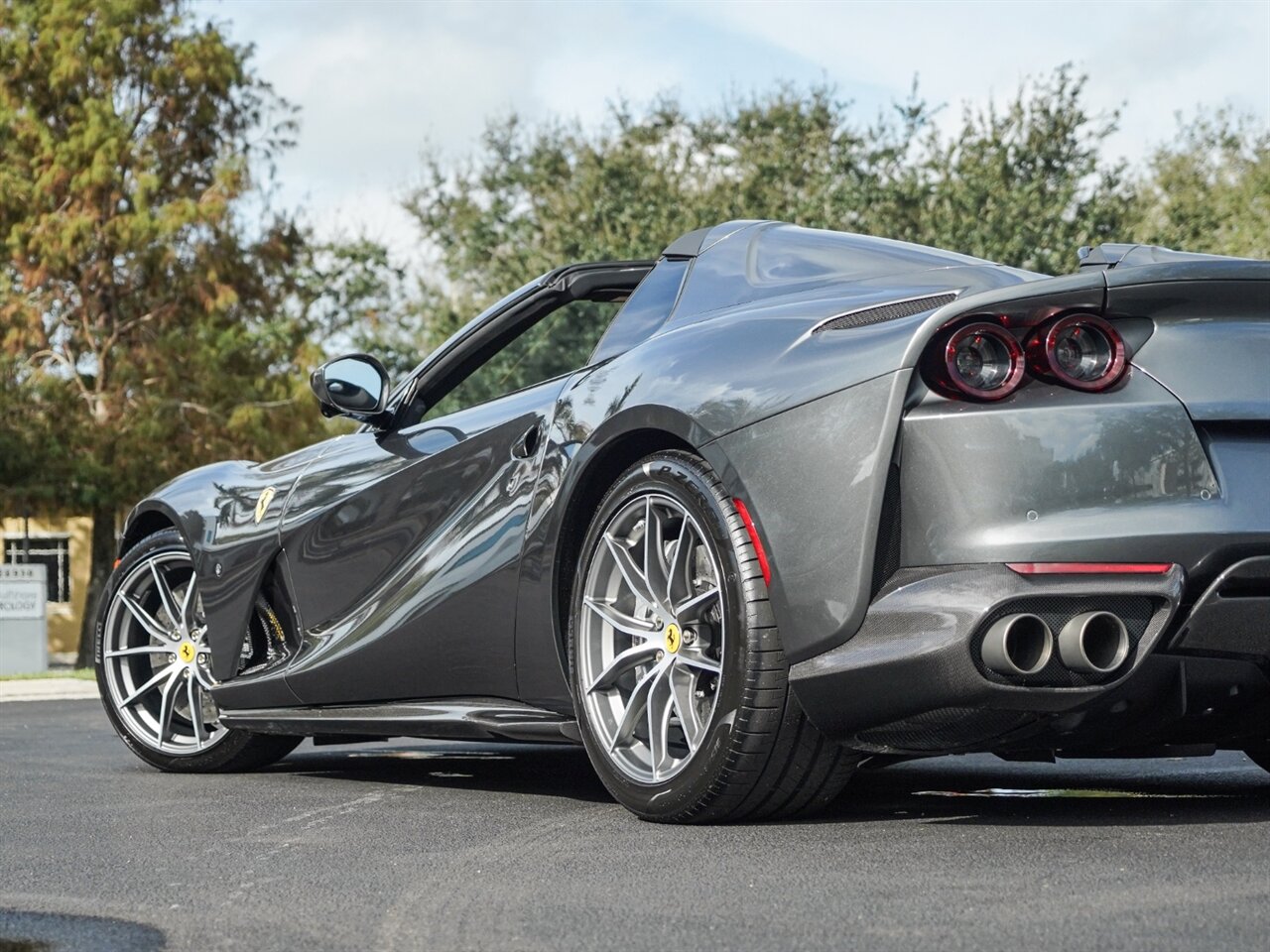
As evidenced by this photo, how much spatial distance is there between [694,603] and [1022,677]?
0.86m

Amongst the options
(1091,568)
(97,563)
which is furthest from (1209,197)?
(1091,568)

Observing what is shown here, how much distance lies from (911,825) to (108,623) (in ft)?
11.4

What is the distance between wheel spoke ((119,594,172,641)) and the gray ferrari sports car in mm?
1260

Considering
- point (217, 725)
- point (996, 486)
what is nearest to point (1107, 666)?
point (996, 486)

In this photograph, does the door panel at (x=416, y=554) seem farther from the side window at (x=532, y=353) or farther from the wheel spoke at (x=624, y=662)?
the wheel spoke at (x=624, y=662)

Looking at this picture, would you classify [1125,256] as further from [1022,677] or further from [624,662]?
[624,662]

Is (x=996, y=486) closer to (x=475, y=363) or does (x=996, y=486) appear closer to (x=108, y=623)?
(x=475, y=363)

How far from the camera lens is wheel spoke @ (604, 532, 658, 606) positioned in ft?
14.0

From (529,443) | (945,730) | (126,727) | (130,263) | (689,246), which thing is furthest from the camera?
(130,263)

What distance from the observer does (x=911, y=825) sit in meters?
4.12

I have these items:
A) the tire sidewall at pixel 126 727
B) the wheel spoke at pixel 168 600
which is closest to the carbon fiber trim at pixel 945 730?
the tire sidewall at pixel 126 727

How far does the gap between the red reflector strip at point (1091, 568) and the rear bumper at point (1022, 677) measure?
0.01 metres

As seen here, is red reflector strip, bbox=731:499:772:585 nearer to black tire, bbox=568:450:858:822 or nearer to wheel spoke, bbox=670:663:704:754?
black tire, bbox=568:450:858:822

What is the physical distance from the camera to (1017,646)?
3506 millimetres
